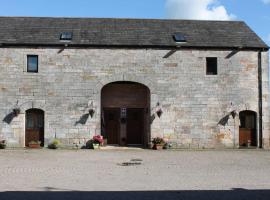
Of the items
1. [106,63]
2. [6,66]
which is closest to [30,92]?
[6,66]

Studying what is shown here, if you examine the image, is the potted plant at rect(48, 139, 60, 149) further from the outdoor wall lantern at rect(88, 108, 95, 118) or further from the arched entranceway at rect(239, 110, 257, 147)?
the arched entranceway at rect(239, 110, 257, 147)

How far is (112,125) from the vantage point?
84.6 feet

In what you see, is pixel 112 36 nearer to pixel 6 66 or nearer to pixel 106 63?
pixel 106 63

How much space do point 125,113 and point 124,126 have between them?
78 centimetres

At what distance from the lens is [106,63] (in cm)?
2377

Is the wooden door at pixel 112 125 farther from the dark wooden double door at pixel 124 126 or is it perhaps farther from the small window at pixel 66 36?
the small window at pixel 66 36

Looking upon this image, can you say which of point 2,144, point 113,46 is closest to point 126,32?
point 113,46

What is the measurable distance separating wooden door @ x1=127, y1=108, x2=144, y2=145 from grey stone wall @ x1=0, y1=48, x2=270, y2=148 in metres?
2.10

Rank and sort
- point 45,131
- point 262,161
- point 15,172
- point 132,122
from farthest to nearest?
Answer: point 132,122 → point 45,131 → point 262,161 → point 15,172

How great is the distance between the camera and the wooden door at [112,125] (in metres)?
25.6

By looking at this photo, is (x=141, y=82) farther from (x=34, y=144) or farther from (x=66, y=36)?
(x=34, y=144)

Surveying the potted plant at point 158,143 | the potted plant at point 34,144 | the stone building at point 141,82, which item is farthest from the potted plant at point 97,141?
the potted plant at point 34,144

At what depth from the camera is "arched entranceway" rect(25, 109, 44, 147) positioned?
23531 millimetres

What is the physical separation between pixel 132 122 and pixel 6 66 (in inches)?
299
